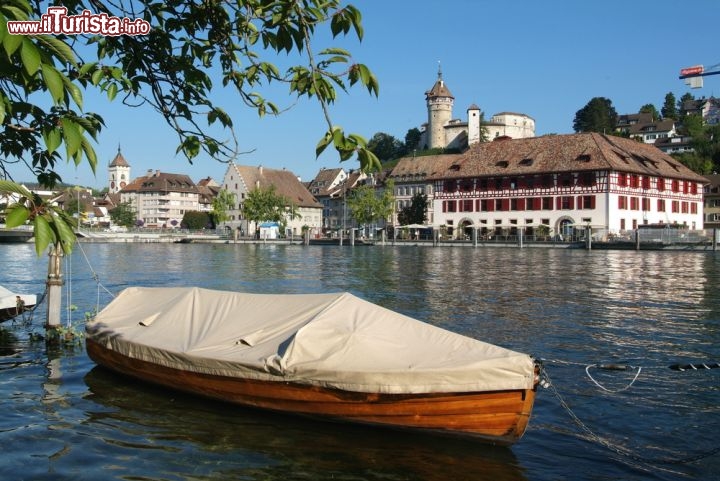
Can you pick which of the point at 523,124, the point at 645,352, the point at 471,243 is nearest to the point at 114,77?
the point at 645,352

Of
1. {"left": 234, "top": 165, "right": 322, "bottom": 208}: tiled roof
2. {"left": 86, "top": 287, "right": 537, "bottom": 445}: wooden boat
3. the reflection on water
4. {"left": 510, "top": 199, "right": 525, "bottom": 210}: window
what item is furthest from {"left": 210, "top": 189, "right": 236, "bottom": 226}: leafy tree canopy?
the reflection on water

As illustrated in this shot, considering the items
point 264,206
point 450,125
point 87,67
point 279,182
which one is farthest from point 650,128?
point 87,67

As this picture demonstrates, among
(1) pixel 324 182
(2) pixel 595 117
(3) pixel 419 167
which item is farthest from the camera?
(2) pixel 595 117

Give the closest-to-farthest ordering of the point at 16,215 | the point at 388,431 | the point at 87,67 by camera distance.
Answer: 1. the point at 16,215
2. the point at 87,67
3. the point at 388,431

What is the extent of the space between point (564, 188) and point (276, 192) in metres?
59.6

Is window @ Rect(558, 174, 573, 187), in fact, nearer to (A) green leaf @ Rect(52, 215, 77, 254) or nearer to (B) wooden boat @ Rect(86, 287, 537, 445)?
(B) wooden boat @ Rect(86, 287, 537, 445)

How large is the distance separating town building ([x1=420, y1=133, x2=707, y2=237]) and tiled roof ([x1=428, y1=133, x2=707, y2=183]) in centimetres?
12

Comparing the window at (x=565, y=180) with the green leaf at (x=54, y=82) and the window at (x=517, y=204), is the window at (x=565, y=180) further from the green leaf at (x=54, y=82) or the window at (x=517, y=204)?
the green leaf at (x=54, y=82)

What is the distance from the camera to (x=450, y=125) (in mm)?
146000

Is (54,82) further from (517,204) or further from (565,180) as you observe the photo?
(517,204)

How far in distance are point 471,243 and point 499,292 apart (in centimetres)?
5418

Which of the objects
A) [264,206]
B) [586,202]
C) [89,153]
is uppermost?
[264,206]

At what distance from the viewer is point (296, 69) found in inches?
162

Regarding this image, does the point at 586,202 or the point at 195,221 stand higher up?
the point at 586,202
